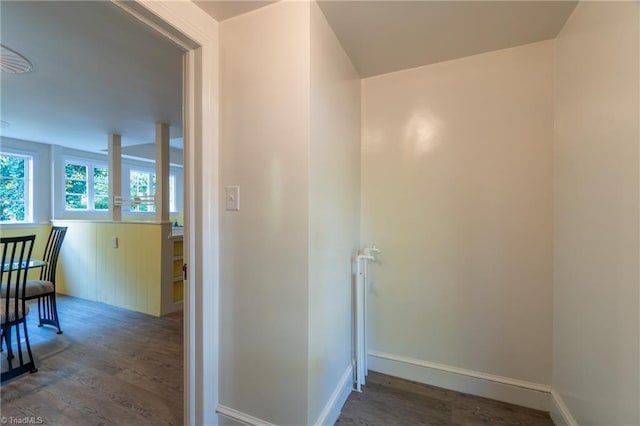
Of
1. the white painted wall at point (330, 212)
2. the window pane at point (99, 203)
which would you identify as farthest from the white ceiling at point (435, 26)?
the window pane at point (99, 203)

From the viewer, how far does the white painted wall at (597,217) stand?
3.27 ft

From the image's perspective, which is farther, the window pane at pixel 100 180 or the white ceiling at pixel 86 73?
the window pane at pixel 100 180

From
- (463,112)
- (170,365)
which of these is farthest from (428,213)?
(170,365)

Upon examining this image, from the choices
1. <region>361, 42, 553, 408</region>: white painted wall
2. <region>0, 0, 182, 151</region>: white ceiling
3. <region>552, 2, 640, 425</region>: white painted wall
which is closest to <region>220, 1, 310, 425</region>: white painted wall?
<region>0, 0, 182, 151</region>: white ceiling

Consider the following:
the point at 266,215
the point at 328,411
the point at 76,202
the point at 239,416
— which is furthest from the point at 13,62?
the point at 76,202

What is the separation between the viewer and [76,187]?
15.8 ft

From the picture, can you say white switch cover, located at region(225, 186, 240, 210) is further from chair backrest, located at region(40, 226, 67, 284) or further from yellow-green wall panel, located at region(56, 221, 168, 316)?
chair backrest, located at region(40, 226, 67, 284)

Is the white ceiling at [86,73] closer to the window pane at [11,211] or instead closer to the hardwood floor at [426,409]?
the window pane at [11,211]

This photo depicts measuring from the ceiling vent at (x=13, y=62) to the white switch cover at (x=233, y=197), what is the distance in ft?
5.98

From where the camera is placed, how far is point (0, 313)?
1974 mm

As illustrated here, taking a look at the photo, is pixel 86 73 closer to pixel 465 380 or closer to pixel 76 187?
pixel 465 380

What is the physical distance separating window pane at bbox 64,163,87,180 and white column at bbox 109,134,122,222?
1.60 metres

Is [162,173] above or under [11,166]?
under

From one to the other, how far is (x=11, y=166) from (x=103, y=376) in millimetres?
4153
